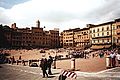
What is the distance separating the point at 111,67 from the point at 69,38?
9814cm

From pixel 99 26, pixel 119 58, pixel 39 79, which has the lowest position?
pixel 39 79

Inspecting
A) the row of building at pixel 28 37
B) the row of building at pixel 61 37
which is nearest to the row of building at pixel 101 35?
the row of building at pixel 61 37

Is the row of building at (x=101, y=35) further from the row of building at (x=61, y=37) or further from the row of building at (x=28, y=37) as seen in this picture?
the row of building at (x=28, y=37)

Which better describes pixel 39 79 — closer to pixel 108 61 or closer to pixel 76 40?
pixel 108 61

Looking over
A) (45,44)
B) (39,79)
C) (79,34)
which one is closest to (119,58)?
(39,79)

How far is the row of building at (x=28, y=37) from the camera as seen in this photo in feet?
379

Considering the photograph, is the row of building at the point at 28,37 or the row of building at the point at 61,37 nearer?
the row of building at the point at 61,37

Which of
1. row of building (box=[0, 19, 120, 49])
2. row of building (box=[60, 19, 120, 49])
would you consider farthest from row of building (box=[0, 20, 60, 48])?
row of building (box=[60, 19, 120, 49])

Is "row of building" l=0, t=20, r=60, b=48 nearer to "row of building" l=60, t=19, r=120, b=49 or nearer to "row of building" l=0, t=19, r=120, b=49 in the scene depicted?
"row of building" l=0, t=19, r=120, b=49

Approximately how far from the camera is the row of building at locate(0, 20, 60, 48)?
4545 inches

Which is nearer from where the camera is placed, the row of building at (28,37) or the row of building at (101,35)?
the row of building at (101,35)

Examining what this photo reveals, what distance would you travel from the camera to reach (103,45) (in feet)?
262

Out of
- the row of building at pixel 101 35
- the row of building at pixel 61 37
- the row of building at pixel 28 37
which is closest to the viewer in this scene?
the row of building at pixel 101 35

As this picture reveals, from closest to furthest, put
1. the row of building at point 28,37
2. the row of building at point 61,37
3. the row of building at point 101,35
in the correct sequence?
the row of building at point 101,35, the row of building at point 61,37, the row of building at point 28,37
